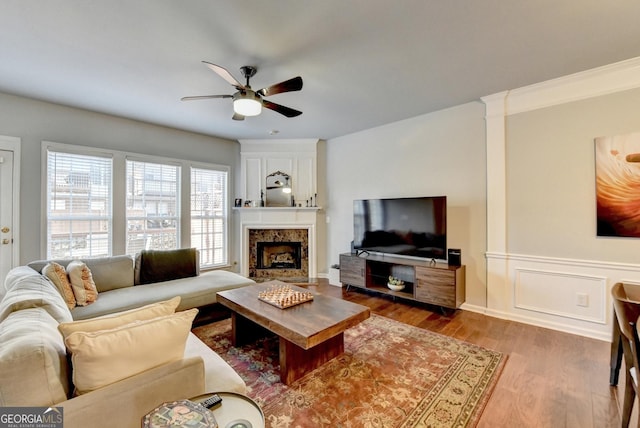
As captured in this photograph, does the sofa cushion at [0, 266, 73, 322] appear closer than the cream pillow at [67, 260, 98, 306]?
Yes

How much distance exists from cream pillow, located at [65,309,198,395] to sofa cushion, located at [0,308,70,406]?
6 centimetres

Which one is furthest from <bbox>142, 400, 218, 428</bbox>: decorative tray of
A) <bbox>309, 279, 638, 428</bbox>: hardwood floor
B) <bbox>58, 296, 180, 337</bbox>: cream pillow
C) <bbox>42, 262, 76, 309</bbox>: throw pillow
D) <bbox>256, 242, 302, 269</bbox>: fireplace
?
<bbox>256, 242, 302, 269</bbox>: fireplace

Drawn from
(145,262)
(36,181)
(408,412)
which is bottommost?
(408,412)

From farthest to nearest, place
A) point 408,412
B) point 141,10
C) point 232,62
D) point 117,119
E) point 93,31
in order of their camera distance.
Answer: point 117,119 → point 232,62 → point 93,31 → point 141,10 → point 408,412

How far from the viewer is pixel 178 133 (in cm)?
454

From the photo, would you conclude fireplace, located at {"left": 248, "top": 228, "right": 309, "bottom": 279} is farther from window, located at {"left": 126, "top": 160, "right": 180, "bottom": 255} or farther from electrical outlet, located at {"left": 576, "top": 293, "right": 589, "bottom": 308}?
electrical outlet, located at {"left": 576, "top": 293, "right": 589, "bottom": 308}

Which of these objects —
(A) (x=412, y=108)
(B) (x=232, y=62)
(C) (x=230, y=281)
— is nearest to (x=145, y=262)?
(C) (x=230, y=281)

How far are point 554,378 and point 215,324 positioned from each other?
3167 mm

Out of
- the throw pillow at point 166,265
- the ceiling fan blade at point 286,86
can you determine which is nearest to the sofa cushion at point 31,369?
the ceiling fan blade at point 286,86

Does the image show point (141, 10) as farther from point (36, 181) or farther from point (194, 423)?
point (36, 181)

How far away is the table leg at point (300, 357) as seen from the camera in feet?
6.60

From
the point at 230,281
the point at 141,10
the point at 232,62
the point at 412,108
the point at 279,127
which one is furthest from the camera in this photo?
the point at 279,127

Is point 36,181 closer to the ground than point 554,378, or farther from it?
farther from it

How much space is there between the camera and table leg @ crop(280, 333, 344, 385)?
2012mm
